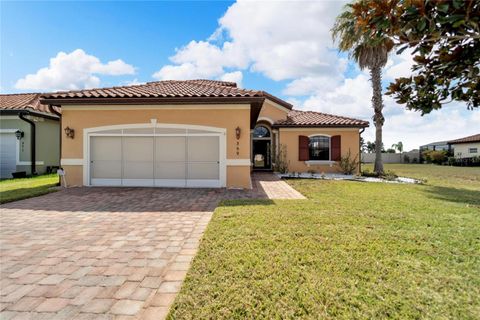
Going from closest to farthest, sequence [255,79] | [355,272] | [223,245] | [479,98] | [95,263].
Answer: [479,98] → [355,272] → [95,263] → [223,245] → [255,79]

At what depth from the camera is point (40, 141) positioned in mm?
15977

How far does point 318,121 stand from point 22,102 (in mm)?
20478

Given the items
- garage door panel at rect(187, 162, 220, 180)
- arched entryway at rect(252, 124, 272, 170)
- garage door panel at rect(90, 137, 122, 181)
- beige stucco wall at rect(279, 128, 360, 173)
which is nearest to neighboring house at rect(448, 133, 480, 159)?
beige stucco wall at rect(279, 128, 360, 173)

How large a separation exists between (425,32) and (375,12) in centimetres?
49

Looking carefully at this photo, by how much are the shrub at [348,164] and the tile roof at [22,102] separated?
1961 cm

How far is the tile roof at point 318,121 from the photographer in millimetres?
17344

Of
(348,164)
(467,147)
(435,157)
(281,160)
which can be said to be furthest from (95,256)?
(467,147)

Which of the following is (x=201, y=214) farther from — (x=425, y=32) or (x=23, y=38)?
(x=23, y=38)

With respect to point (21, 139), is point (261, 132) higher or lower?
higher

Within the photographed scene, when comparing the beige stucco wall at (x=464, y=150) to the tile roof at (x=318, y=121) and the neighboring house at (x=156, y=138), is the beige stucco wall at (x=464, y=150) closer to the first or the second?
the tile roof at (x=318, y=121)

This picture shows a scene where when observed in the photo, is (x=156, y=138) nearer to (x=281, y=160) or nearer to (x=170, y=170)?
(x=170, y=170)

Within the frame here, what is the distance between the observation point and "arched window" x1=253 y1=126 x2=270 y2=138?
19.2 metres

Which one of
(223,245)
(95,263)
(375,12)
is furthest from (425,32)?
(95,263)

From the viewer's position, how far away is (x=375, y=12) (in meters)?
2.40
